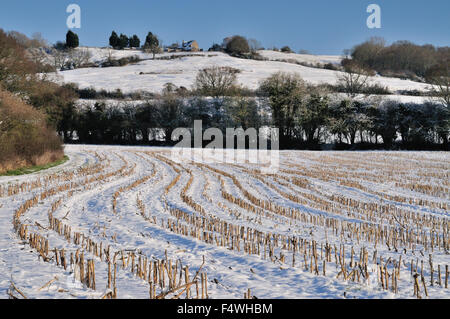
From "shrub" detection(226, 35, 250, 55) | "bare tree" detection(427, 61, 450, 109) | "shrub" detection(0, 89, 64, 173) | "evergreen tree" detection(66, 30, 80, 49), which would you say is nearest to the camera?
"shrub" detection(0, 89, 64, 173)

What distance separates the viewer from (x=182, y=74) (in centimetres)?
7969

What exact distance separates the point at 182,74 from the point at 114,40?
63.0m

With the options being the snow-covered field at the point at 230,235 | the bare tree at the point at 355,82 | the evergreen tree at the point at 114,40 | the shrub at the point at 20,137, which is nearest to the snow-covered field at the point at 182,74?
the bare tree at the point at 355,82

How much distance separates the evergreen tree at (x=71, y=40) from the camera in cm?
11462

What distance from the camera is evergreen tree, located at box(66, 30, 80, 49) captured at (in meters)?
115

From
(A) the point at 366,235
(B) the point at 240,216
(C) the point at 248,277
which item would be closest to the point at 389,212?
(A) the point at 366,235

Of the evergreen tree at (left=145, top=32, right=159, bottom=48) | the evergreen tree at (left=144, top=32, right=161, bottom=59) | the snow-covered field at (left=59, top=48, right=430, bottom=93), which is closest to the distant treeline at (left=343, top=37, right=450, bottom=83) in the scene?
the snow-covered field at (left=59, top=48, right=430, bottom=93)

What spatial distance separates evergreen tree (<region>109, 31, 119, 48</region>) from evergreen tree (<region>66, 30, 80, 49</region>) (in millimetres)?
15422

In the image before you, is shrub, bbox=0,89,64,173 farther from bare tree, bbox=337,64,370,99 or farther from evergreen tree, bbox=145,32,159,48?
evergreen tree, bbox=145,32,159,48

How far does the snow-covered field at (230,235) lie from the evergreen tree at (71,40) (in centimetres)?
11151

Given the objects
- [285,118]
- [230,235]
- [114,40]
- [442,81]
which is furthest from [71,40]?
[230,235]

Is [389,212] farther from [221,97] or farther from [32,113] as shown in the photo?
[221,97]

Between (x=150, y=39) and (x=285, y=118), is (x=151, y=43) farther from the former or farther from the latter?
(x=285, y=118)

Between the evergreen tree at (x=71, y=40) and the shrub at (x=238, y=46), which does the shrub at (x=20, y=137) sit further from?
the evergreen tree at (x=71, y=40)
